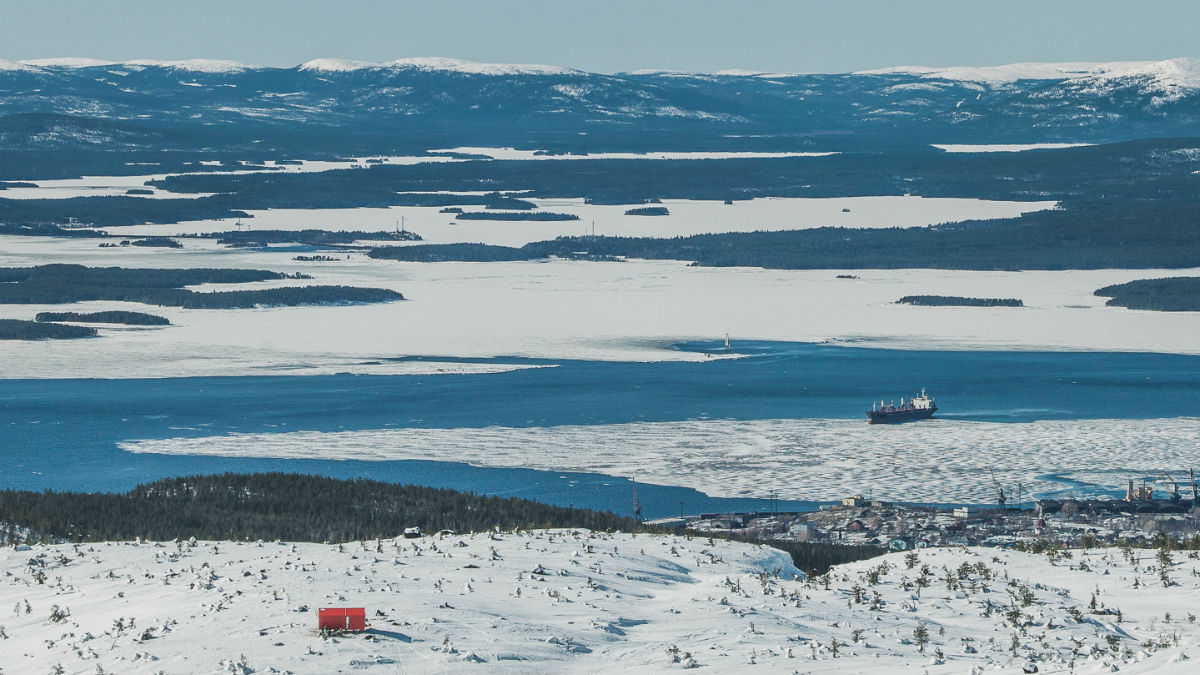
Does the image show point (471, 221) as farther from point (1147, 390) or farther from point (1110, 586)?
point (1110, 586)

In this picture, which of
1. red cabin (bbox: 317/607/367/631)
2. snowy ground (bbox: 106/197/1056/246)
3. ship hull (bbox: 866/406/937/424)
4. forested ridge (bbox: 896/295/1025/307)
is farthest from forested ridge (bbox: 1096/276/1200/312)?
red cabin (bbox: 317/607/367/631)

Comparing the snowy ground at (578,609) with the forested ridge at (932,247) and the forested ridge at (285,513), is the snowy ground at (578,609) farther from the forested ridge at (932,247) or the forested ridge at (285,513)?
the forested ridge at (932,247)

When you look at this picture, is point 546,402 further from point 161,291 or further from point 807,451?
point 161,291

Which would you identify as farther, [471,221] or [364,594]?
[471,221]

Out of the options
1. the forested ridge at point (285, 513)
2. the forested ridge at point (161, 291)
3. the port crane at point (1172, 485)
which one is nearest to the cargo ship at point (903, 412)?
the port crane at point (1172, 485)

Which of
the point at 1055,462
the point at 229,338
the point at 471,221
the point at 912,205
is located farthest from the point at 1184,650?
the point at 912,205

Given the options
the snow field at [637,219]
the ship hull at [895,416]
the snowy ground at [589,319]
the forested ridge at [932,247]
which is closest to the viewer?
the ship hull at [895,416]
